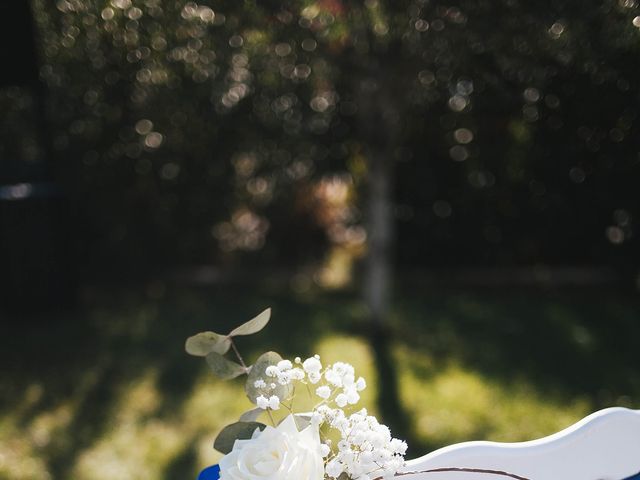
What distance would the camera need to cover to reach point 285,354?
452 centimetres

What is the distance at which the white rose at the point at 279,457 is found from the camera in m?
1.12

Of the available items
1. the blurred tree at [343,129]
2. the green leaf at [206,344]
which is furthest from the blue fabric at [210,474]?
the blurred tree at [343,129]

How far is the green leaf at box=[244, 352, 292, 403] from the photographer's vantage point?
1.34 meters

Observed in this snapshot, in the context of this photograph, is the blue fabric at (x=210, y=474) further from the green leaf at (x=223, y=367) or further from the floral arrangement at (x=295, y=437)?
the green leaf at (x=223, y=367)

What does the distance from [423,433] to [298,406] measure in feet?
2.46

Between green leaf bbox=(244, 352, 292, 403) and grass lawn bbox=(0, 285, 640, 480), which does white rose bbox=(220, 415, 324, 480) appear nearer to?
green leaf bbox=(244, 352, 292, 403)

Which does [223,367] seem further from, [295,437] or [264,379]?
[295,437]

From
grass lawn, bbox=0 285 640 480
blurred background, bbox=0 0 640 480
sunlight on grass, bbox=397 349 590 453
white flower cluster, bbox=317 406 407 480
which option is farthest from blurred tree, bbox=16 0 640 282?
white flower cluster, bbox=317 406 407 480

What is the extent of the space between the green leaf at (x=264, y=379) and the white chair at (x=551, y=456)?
0.27 meters

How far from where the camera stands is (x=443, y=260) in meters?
6.03

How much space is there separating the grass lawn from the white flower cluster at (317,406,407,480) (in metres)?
2.27

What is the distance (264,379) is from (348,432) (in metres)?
0.20

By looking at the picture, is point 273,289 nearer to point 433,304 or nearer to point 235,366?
point 433,304

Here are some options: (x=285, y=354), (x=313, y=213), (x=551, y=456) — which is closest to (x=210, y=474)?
(x=551, y=456)
